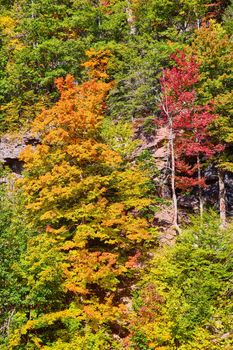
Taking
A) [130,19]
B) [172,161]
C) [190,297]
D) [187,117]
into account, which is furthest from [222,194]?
[130,19]

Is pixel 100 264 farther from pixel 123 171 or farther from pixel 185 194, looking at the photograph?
pixel 185 194

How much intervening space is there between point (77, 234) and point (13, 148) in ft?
36.3

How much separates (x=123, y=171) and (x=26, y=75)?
454 inches

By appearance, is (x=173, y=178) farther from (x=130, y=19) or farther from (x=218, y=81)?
(x=130, y=19)

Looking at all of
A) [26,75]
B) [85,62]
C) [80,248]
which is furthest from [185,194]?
[26,75]

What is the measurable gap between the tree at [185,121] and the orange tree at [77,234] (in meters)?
2.63

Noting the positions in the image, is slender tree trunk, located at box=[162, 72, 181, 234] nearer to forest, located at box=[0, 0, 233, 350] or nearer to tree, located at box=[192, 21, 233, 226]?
forest, located at box=[0, 0, 233, 350]

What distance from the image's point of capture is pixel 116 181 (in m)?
20.5

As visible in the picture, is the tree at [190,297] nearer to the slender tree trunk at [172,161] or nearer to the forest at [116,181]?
the forest at [116,181]

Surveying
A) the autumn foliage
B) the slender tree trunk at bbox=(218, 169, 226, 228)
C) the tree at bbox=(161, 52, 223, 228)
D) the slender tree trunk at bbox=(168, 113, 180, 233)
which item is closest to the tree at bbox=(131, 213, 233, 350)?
the slender tree trunk at bbox=(168, 113, 180, 233)

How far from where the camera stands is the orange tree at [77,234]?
1584 cm

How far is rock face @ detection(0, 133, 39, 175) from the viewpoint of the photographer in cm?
2602

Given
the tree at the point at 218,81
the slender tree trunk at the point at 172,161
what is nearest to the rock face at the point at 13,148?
the slender tree trunk at the point at 172,161

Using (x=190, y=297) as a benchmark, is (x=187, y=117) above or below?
above
